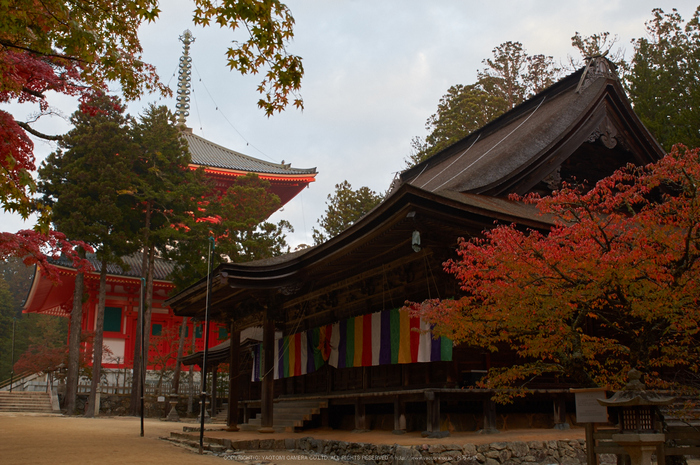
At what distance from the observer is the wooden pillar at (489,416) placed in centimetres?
991

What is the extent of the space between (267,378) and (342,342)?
1911 mm

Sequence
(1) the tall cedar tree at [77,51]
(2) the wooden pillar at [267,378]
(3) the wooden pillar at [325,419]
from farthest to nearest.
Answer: (3) the wooden pillar at [325,419]
(2) the wooden pillar at [267,378]
(1) the tall cedar tree at [77,51]

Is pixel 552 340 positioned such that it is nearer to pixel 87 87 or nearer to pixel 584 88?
pixel 87 87

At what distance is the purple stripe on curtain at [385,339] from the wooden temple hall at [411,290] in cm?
3

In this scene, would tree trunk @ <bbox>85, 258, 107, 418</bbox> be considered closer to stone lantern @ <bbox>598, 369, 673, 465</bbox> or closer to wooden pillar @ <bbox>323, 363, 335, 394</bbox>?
wooden pillar @ <bbox>323, 363, 335, 394</bbox>

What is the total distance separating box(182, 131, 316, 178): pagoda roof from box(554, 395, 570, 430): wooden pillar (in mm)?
28959

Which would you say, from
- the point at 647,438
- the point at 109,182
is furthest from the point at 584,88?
the point at 109,182

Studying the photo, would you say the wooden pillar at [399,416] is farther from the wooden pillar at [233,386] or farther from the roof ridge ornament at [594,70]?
the roof ridge ornament at [594,70]

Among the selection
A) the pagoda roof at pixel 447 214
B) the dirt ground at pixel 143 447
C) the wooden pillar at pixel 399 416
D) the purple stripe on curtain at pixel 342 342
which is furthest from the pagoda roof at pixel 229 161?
the wooden pillar at pixel 399 416

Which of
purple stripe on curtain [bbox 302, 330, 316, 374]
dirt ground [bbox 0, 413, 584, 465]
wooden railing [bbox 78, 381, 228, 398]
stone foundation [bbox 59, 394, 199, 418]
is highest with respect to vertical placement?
purple stripe on curtain [bbox 302, 330, 316, 374]

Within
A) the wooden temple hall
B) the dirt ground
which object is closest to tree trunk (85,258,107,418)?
the wooden temple hall

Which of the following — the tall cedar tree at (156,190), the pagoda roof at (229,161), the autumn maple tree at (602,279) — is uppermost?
the pagoda roof at (229,161)

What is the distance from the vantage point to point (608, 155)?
47.3 ft

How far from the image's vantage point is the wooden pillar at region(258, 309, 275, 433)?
41.9 ft
